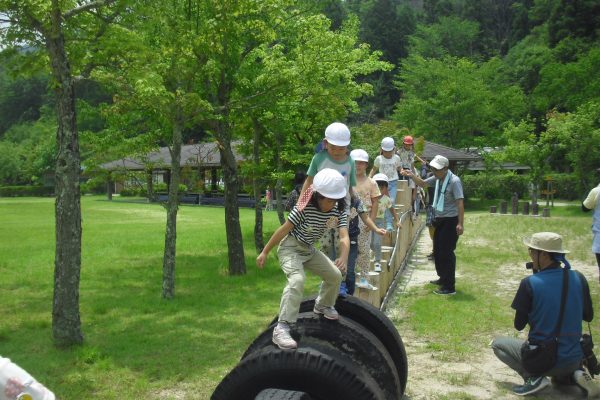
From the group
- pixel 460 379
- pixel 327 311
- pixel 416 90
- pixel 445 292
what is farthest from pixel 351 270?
pixel 416 90

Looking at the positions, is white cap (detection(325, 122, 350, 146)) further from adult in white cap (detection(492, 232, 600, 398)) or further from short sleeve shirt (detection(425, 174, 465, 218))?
short sleeve shirt (detection(425, 174, 465, 218))

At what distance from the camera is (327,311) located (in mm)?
4340

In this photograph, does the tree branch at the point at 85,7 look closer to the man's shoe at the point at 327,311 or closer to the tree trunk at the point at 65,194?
the tree trunk at the point at 65,194

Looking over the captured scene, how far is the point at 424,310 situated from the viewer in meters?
7.84

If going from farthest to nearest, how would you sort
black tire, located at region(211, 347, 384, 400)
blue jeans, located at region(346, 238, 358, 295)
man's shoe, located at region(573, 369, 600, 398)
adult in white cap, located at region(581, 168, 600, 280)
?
adult in white cap, located at region(581, 168, 600, 280), blue jeans, located at region(346, 238, 358, 295), man's shoe, located at region(573, 369, 600, 398), black tire, located at region(211, 347, 384, 400)

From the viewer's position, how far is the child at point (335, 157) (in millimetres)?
5191

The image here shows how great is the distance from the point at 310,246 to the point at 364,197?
254cm

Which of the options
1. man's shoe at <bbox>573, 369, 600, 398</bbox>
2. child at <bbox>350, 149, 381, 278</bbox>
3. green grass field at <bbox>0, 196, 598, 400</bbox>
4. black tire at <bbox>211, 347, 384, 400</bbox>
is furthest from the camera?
child at <bbox>350, 149, 381, 278</bbox>

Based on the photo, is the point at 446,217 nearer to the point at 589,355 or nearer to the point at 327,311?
the point at 589,355

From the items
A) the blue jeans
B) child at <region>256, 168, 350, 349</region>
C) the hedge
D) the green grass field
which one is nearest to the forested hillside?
the hedge

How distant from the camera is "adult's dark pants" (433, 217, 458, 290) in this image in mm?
8617

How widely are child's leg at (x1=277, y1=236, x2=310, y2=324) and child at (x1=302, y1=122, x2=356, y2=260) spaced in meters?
0.81

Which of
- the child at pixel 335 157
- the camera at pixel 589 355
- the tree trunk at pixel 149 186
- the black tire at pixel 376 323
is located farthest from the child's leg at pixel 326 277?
the tree trunk at pixel 149 186

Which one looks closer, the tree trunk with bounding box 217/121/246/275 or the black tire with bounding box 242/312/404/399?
the black tire with bounding box 242/312/404/399
